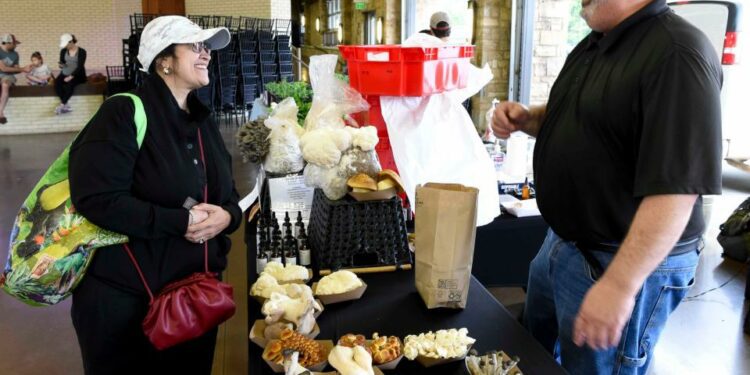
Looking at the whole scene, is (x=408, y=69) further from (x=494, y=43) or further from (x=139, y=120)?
(x=494, y=43)

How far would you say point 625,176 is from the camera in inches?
54.8

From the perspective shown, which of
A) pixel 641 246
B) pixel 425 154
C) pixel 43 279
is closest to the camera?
pixel 641 246

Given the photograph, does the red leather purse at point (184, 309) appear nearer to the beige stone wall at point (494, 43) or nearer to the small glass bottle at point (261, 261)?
the small glass bottle at point (261, 261)

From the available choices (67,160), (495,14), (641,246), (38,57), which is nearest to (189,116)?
(67,160)

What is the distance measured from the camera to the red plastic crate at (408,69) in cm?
239

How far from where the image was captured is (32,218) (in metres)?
1.71

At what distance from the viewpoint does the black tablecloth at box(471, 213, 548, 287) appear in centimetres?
264

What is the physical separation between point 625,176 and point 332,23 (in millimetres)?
17681

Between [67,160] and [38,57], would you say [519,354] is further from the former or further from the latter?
[38,57]

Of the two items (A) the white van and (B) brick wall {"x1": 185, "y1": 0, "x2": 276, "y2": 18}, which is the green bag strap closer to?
(A) the white van

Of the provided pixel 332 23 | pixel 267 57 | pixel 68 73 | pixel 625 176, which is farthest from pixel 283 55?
pixel 625 176

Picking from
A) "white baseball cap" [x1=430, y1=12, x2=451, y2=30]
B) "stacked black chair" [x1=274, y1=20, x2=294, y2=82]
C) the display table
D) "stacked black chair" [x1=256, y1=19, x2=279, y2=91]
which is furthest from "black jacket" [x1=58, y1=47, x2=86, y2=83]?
the display table

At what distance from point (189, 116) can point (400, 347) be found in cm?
106

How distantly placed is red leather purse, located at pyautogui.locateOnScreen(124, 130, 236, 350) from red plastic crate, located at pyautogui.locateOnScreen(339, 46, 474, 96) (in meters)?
1.13
